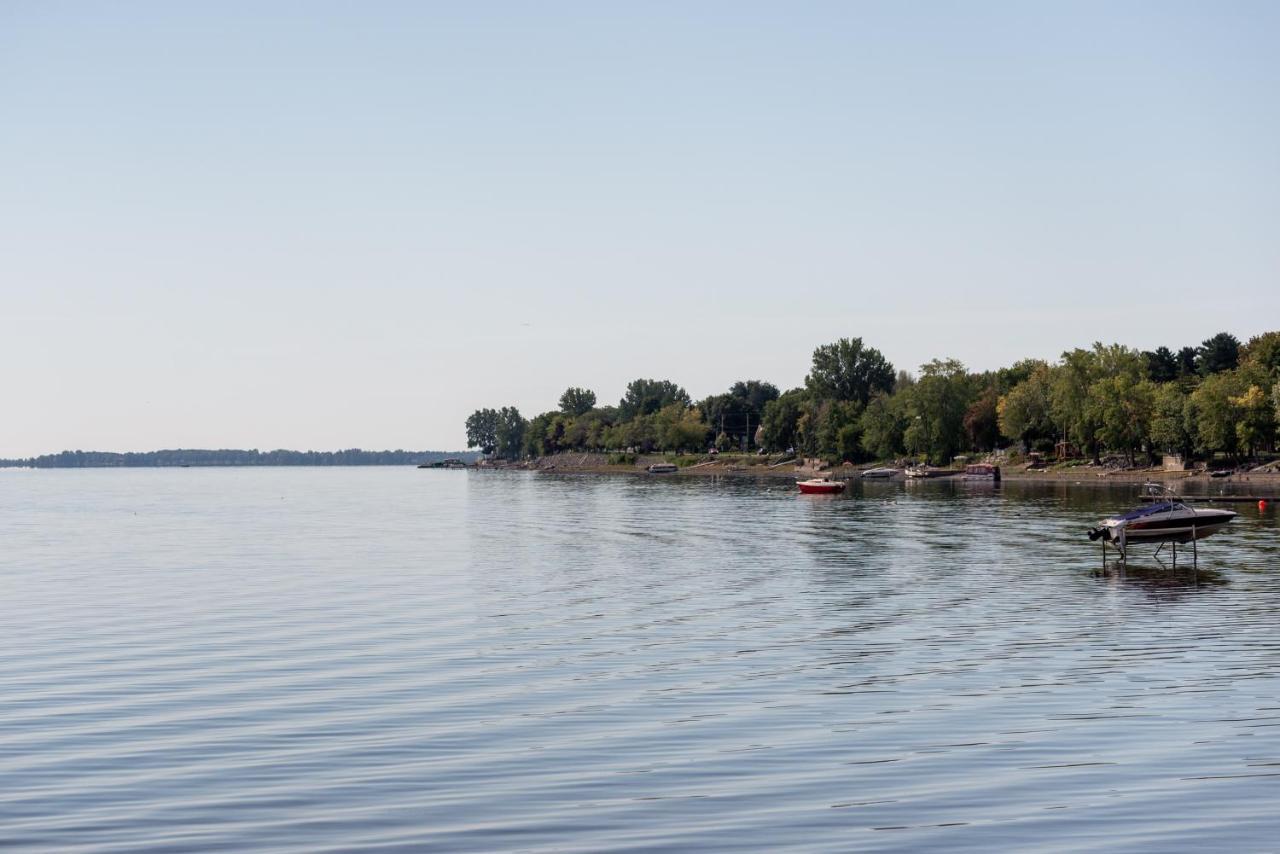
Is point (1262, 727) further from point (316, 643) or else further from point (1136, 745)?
point (316, 643)

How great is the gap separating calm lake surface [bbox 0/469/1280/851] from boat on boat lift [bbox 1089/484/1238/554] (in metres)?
2.35

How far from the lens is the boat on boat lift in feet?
202

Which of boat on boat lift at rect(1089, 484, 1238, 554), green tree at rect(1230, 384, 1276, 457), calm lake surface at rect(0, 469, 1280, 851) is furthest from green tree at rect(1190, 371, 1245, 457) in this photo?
boat on boat lift at rect(1089, 484, 1238, 554)

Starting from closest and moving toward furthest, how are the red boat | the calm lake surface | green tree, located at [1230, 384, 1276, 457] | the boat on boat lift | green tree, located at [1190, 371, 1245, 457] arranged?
the calm lake surface
the boat on boat lift
green tree, located at [1230, 384, 1276, 457]
green tree, located at [1190, 371, 1245, 457]
the red boat

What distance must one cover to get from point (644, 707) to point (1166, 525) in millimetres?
43064

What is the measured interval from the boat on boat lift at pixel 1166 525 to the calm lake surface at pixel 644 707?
235 cm

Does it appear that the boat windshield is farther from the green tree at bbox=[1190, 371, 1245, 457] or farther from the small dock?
the green tree at bbox=[1190, 371, 1245, 457]

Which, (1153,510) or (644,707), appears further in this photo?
(1153,510)

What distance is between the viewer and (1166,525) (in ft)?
204

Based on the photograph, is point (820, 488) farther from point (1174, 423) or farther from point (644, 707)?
point (644, 707)

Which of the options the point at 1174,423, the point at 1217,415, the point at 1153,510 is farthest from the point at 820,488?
the point at 1153,510

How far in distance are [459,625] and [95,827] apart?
938 inches

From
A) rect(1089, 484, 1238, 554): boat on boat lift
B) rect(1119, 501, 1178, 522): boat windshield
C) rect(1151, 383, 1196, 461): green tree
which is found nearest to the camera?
rect(1089, 484, 1238, 554): boat on boat lift

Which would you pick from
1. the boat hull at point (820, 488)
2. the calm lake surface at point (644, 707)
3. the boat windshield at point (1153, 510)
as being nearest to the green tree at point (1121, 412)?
the boat hull at point (820, 488)
